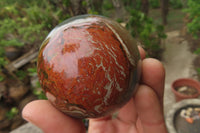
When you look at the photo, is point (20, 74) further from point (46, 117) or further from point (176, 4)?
point (176, 4)

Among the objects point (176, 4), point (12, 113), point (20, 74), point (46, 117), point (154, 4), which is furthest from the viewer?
point (154, 4)

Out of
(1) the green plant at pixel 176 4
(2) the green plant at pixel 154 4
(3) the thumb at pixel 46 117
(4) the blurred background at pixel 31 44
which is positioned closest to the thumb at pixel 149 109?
(3) the thumb at pixel 46 117

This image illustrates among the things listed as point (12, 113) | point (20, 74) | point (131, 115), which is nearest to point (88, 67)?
point (131, 115)

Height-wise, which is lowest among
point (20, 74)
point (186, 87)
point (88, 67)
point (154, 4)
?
point (186, 87)

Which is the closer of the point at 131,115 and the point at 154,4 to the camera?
the point at 131,115

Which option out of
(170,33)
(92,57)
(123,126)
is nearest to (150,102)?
(123,126)

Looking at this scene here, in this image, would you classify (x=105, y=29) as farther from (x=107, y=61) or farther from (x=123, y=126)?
(x=123, y=126)

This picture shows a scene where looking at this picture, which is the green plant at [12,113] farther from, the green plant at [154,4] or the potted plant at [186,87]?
the green plant at [154,4]

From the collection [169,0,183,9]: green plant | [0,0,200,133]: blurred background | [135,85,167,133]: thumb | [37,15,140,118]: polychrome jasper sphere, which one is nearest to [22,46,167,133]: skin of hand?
[135,85,167,133]: thumb
